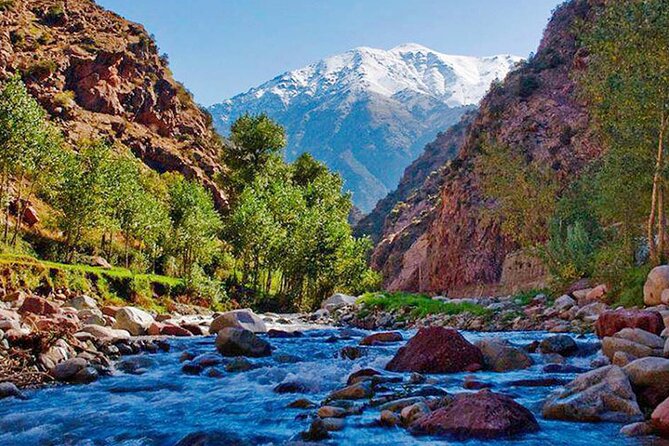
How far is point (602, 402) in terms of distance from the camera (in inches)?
325

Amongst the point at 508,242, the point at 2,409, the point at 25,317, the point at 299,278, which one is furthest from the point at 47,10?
the point at 2,409

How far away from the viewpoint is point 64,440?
26.9 feet

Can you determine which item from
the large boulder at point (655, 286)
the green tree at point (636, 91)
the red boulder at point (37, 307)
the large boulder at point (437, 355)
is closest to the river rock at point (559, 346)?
the large boulder at point (437, 355)

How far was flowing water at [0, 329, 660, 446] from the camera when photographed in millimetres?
7758

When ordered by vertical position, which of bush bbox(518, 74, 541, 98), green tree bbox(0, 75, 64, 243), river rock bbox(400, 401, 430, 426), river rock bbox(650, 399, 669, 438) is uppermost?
bush bbox(518, 74, 541, 98)

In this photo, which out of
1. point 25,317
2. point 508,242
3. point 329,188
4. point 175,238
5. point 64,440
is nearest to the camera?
point 64,440

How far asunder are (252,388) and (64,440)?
4.36 metres

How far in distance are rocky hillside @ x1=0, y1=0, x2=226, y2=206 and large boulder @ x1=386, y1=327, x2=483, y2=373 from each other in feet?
229

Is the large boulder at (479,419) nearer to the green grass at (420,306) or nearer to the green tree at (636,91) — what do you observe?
the green tree at (636,91)

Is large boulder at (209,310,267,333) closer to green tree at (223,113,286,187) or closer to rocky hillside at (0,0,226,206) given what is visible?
green tree at (223,113,286,187)

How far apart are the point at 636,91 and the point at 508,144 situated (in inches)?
1583

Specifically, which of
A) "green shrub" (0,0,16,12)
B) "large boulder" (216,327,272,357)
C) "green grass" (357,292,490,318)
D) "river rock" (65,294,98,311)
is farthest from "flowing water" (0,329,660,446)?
"green shrub" (0,0,16,12)

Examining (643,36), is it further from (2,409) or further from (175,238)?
(175,238)

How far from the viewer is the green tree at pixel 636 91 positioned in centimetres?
2062
